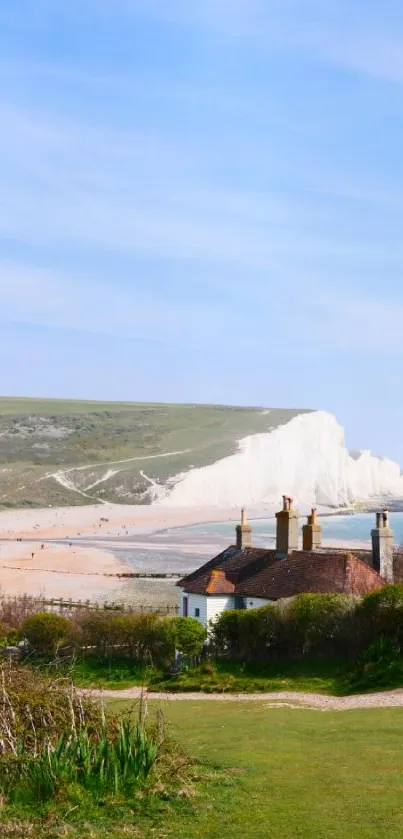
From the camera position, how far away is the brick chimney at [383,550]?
31.7 m

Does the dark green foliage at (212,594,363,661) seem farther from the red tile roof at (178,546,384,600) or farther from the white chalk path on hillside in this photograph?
the white chalk path on hillside

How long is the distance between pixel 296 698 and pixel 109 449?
475 ft

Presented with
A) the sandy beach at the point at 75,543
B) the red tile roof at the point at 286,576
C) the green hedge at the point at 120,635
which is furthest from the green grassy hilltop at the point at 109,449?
the green hedge at the point at 120,635

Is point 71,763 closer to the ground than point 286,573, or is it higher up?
→ closer to the ground

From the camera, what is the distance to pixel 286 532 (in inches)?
1307

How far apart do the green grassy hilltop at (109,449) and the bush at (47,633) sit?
317 ft

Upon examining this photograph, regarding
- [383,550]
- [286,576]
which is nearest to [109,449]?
[383,550]

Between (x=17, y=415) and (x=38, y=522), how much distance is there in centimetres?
9470

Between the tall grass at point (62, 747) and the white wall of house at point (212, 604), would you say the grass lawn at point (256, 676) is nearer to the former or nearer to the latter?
the white wall of house at point (212, 604)

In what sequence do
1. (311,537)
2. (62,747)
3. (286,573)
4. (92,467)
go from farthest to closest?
(92,467)
(311,537)
(286,573)
(62,747)

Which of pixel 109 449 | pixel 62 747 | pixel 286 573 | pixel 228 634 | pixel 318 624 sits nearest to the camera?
pixel 62 747

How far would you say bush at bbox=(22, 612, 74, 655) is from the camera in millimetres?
31672

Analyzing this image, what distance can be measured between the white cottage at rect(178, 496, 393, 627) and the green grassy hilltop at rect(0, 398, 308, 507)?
3787 inches

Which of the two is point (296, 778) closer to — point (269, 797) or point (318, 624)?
point (269, 797)
